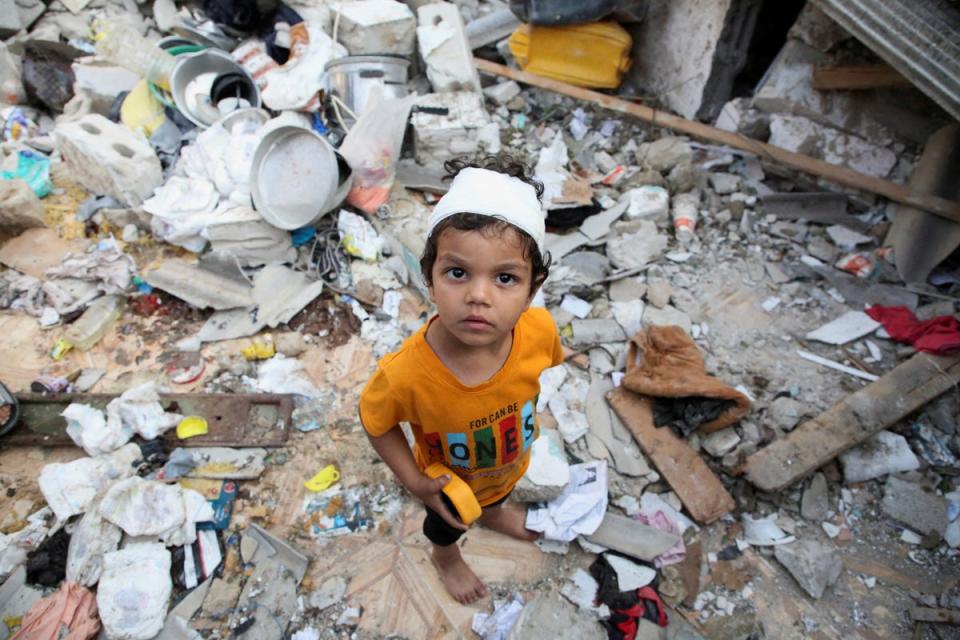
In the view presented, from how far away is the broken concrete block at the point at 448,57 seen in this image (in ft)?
15.5

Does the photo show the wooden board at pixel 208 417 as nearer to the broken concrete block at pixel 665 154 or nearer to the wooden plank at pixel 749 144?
the broken concrete block at pixel 665 154

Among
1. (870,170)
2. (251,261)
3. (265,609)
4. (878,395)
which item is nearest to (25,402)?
(251,261)

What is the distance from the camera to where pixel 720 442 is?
2834mm

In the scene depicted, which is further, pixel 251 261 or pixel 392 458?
pixel 251 261

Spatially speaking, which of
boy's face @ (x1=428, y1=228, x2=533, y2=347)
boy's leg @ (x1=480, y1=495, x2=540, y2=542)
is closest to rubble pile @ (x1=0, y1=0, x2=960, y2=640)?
boy's leg @ (x1=480, y1=495, x2=540, y2=542)

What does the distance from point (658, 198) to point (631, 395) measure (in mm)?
1908

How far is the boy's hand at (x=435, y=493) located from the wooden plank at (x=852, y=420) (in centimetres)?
179

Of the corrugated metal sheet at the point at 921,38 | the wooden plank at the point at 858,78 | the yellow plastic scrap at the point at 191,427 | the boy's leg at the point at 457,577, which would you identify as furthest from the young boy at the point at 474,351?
the wooden plank at the point at 858,78

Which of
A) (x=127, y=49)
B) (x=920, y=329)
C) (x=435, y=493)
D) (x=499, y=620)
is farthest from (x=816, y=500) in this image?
(x=127, y=49)

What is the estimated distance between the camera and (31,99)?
17.2 ft

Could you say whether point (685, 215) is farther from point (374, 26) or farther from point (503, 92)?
point (374, 26)

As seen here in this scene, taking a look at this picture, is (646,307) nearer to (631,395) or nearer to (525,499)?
(631,395)

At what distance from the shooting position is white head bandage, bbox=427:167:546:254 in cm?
126

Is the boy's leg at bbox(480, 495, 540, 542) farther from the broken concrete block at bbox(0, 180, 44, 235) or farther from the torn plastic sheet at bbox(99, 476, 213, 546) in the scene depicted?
the broken concrete block at bbox(0, 180, 44, 235)
